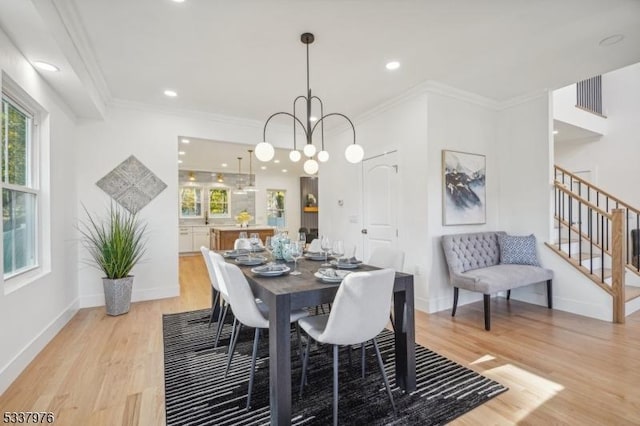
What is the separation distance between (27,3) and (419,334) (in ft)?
12.6

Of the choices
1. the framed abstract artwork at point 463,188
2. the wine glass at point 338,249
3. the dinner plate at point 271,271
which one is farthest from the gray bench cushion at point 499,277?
the dinner plate at point 271,271

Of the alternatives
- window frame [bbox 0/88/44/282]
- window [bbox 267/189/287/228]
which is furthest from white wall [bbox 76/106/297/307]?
window [bbox 267/189/287/228]

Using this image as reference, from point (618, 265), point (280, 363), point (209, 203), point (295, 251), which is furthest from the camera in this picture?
point (209, 203)

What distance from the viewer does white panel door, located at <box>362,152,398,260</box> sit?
413 cm

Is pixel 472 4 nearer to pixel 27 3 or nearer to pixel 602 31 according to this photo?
pixel 602 31

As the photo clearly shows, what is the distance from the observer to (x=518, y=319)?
335 cm

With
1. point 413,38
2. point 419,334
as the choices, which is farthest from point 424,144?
point 419,334

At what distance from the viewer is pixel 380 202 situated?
4355 mm

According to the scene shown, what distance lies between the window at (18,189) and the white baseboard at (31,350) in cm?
59

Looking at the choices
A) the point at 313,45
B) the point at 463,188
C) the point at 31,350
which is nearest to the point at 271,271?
the point at 313,45

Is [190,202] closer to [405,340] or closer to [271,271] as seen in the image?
[271,271]

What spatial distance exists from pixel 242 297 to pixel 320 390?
0.83 m

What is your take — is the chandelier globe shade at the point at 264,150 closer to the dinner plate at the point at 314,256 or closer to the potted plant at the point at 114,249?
the dinner plate at the point at 314,256

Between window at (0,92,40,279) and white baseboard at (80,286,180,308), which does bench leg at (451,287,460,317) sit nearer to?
white baseboard at (80,286,180,308)
